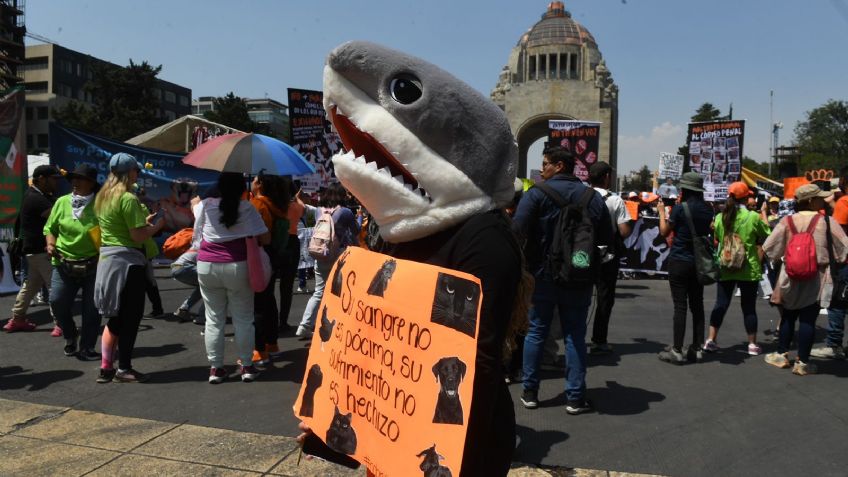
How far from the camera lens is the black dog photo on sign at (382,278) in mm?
1663

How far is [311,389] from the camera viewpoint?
186 centimetres

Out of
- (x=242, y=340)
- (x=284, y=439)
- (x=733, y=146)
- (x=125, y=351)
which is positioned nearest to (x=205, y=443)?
(x=284, y=439)

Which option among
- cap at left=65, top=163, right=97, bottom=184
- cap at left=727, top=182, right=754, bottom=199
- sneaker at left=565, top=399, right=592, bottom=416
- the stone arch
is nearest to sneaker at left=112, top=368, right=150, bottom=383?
cap at left=65, top=163, right=97, bottom=184

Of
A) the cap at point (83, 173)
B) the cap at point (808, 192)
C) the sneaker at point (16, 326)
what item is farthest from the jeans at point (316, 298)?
the cap at point (808, 192)

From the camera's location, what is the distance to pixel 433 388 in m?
1.50

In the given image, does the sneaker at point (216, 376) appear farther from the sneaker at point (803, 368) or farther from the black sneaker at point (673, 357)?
the sneaker at point (803, 368)

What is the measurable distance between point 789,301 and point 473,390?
5.28m

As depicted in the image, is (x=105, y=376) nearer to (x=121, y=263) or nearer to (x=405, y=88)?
(x=121, y=263)

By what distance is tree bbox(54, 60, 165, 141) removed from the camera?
39.0 metres

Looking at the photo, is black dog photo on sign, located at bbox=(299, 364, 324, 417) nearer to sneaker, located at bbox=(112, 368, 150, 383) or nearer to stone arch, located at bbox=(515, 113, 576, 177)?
sneaker, located at bbox=(112, 368, 150, 383)

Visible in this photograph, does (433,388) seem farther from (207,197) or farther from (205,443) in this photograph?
(207,197)

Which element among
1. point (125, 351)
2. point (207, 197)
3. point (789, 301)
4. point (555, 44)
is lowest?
point (125, 351)

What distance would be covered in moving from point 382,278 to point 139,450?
2.70 metres

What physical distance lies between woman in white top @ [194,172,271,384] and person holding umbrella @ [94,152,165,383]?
521 mm
